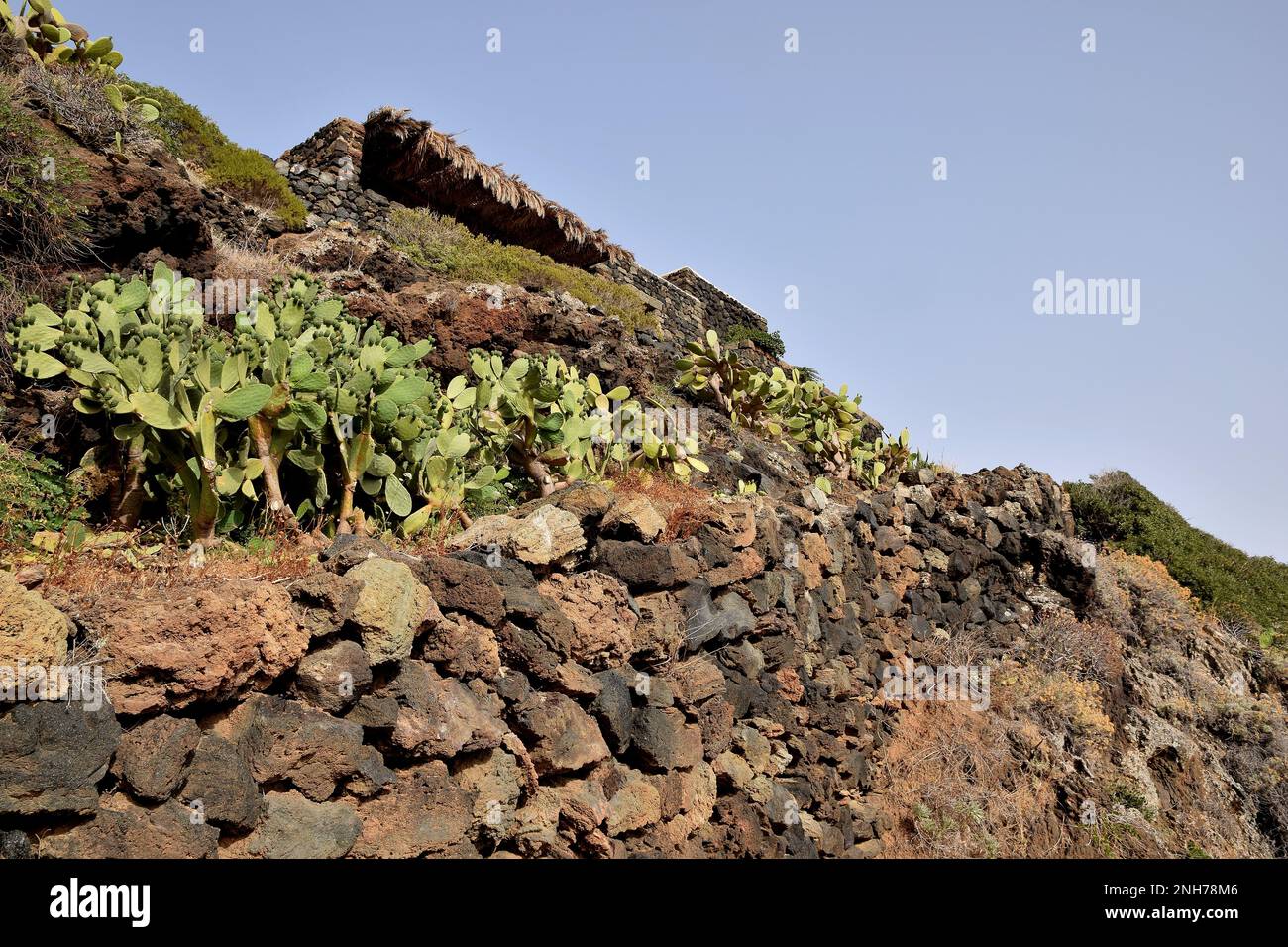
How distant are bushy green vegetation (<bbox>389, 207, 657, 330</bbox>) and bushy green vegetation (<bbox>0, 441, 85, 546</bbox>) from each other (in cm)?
678

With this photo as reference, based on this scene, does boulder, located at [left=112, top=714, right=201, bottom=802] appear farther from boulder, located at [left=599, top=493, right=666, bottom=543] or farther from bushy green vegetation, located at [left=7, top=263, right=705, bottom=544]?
boulder, located at [left=599, top=493, right=666, bottom=543]

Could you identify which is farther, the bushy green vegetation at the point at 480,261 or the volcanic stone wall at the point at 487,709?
the bushy green vegetation at the point at 480,261

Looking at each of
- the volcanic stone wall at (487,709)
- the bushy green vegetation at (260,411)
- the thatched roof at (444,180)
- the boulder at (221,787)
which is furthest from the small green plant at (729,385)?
the boulder at (221,787)

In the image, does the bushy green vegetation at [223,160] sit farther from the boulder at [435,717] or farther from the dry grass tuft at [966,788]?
the dry grass tuft at [966,788]

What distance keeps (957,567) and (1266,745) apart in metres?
3.72

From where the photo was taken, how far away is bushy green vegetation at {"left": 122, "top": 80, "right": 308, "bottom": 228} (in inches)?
367

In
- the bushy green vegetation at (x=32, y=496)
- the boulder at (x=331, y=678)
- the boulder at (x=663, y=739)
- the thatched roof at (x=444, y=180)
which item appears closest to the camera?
the boulder at (x=331, y=678)

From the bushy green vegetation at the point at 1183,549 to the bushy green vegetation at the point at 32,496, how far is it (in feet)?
42.5

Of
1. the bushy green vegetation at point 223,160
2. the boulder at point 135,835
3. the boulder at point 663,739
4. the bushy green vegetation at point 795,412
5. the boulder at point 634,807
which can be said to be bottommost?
the boulder at point 634,807

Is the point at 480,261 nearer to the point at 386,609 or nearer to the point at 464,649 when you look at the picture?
the point at 464,649

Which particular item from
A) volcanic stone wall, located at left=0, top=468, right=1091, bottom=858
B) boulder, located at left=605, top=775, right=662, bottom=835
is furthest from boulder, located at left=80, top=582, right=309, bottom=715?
boulder, located at left=605, top=775, right=662, bottom=835

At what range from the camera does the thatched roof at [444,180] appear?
12.2m
